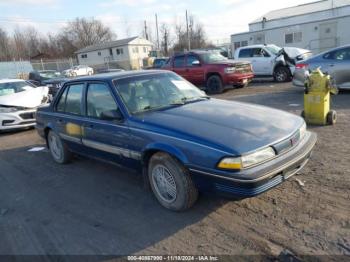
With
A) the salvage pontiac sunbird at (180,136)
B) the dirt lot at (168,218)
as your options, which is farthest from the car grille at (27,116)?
the salvage pontiac sunbird at (180,136)

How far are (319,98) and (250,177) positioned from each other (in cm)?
434

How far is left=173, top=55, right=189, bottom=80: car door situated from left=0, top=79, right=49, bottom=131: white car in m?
5.93

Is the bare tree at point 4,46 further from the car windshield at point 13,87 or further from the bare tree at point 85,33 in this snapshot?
the car windshield at point 13,87

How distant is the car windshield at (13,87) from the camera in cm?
1002

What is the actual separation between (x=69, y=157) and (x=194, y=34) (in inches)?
3008

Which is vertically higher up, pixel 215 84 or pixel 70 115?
pixel 70 115

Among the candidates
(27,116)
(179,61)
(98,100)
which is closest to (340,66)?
(179,61)

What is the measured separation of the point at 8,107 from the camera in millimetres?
9148

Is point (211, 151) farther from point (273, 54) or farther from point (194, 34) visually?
point (194, 34)

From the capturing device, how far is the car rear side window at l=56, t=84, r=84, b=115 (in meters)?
5.03

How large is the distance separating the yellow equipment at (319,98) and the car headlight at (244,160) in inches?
160

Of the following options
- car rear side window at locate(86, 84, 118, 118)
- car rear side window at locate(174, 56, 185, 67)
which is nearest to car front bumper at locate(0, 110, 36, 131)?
car rear side window at locate(86, 84, 118, 118)

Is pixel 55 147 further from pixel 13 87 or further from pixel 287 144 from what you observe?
pixel 13 87

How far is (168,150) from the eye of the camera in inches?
135
